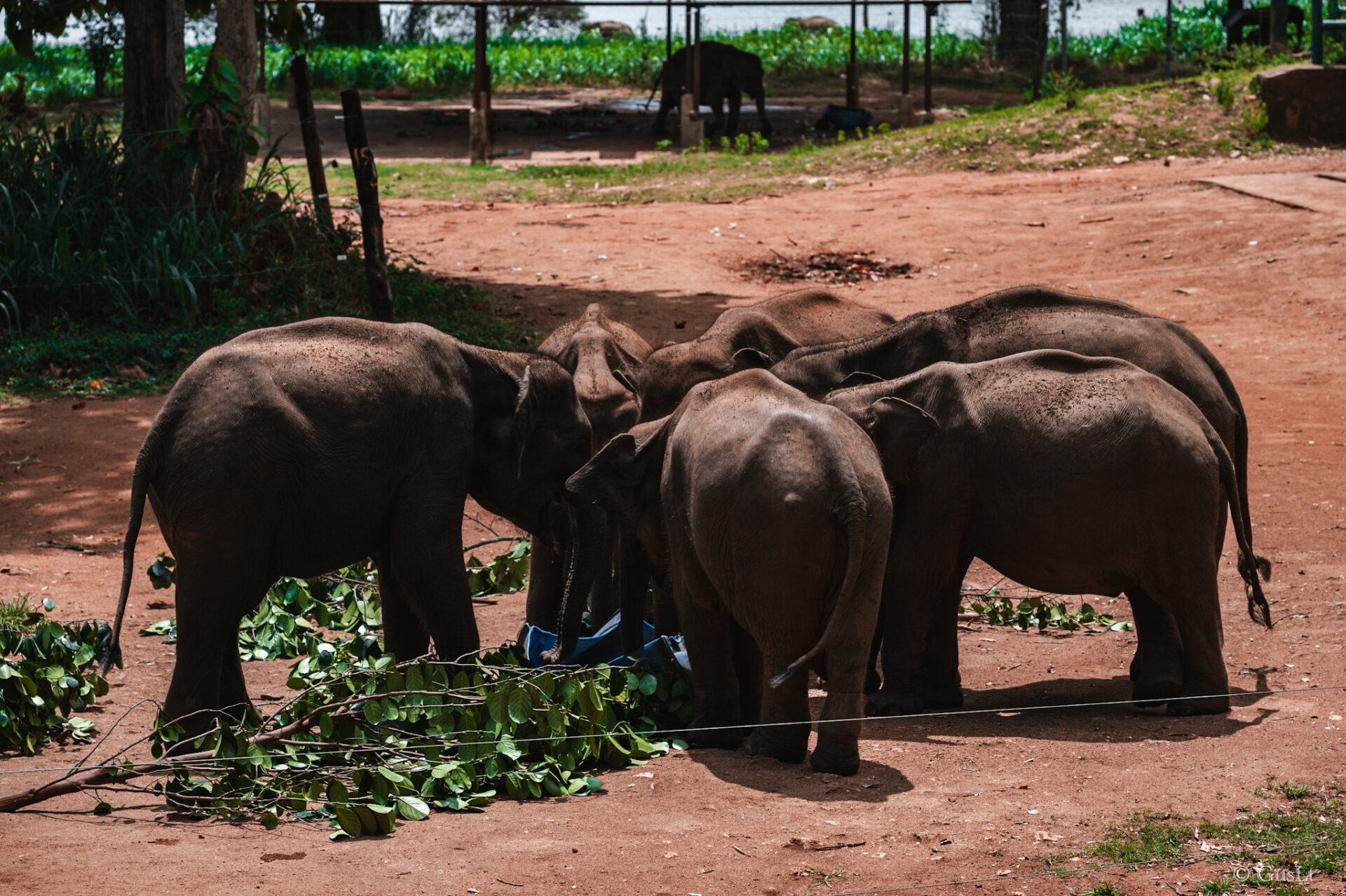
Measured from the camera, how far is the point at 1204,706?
589 cm

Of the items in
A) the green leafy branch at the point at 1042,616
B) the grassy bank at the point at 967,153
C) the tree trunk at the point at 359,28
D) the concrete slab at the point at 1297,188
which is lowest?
the green leafy branch at the point at 1042,616

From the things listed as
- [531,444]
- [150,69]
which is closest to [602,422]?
[531,444]

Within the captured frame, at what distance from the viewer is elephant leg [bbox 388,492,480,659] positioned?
5.92m

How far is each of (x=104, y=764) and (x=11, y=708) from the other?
100cm

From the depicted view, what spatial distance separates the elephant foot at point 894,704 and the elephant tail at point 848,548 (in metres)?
1.12

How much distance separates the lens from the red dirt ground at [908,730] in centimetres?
421

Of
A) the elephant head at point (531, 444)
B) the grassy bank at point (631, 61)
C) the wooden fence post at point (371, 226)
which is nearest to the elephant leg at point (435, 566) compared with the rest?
the elephant head at point (531, 444)

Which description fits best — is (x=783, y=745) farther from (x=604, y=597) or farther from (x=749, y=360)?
(x=749, y=360)

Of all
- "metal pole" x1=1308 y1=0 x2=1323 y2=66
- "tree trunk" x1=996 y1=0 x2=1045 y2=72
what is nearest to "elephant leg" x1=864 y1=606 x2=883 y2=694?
"metal pole" x1=1308 y1=0 x2=1323 y2=66

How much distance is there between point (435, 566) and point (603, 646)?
1035 mm

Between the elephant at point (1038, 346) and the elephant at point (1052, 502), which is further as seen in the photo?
the elephant at point (1038, 346)

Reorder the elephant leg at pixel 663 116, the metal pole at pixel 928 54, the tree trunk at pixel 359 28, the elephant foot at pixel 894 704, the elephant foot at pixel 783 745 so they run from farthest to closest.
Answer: the tree trunk at pixel 359 28
the elephant leg at pixel 663 116
the metal pole at pixel 928 54
the elephant foot at pixel 894 704
the elephant foot at pixel 783 745

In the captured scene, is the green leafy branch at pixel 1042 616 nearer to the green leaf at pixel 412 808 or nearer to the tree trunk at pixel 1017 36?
the green leaf at pixel 412 808

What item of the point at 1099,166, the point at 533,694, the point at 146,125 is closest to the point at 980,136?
the point at 1099,166
